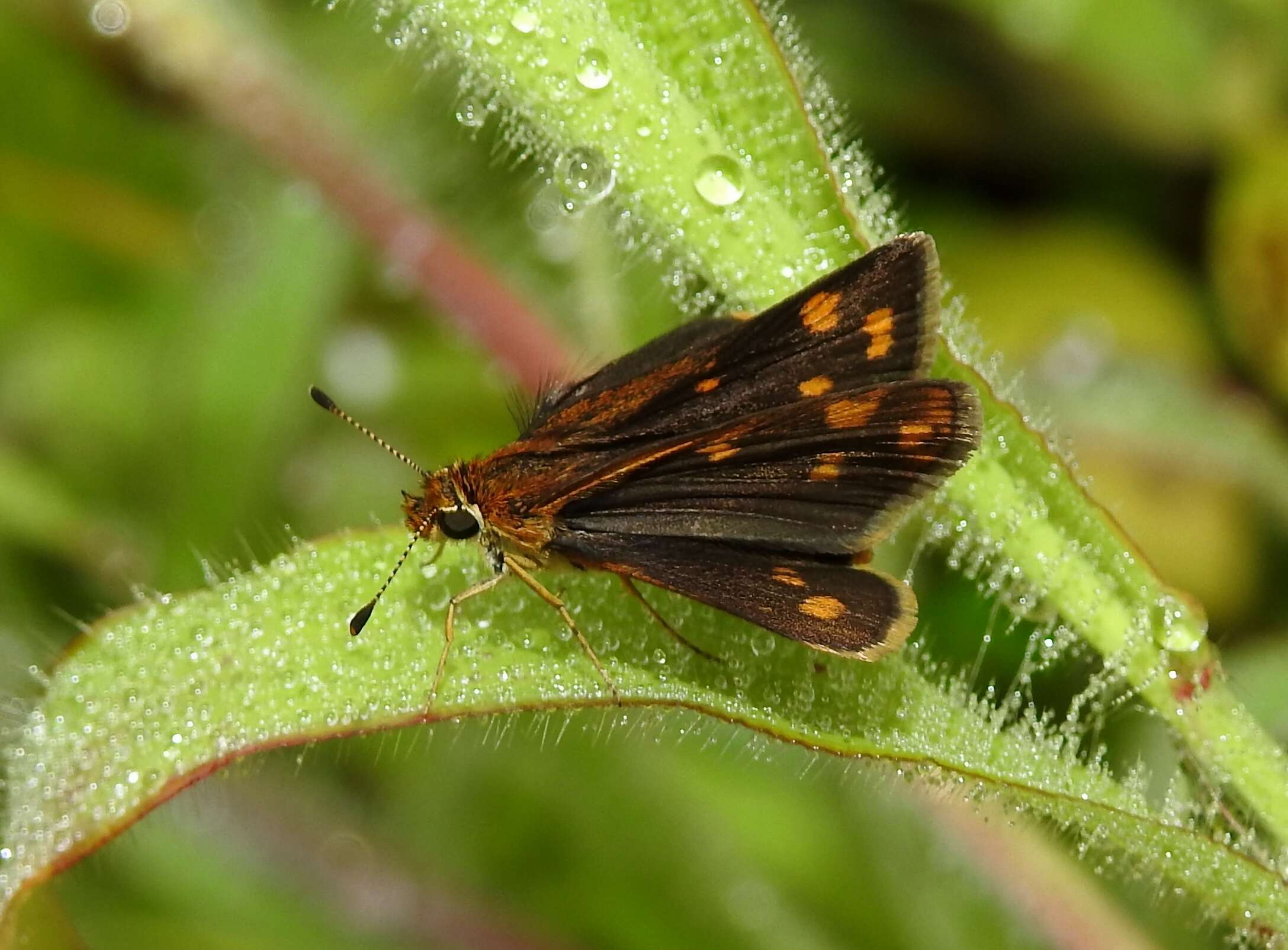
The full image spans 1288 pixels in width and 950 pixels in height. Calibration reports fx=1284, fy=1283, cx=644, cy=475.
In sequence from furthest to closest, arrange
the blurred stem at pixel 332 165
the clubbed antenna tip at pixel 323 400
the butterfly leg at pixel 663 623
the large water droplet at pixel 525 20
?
1. the blurred stem at pixel 332 165
2. the clubbed antenna tip at pixel 323 400
3. the butterfly leg at pixel 663 623
4. the large water droplet at pixel 525 20

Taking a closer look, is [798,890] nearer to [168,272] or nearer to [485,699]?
[485,699]

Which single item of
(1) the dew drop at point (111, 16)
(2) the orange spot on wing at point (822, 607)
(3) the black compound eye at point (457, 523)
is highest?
(1) the dew drop at point (111, 16)

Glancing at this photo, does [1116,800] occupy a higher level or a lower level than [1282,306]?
lower

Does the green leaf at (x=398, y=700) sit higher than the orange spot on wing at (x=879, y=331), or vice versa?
the orange spot on wing at (x=879, y=331)

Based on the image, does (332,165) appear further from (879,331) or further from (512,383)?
(879,331)

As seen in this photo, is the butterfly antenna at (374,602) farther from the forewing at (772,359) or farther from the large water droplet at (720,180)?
the large water droplet at (720,180)

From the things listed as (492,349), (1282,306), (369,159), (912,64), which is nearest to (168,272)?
Result: (369,159)

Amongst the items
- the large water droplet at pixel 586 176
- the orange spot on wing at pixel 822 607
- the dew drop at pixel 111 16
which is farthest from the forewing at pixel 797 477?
the dew drop at pixel 111 16
